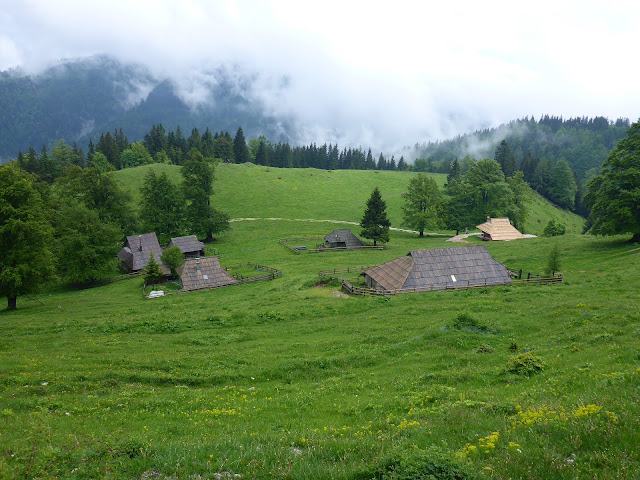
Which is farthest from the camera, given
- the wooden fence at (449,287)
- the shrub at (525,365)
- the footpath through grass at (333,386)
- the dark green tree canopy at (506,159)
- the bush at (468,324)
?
the dark green tree canopy at (506,159)

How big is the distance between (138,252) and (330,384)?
49.4 meters

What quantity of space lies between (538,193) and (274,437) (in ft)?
448

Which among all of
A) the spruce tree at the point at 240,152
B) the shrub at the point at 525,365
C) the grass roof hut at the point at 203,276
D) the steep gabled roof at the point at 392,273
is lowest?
the grass roof hut at the point at 203,276

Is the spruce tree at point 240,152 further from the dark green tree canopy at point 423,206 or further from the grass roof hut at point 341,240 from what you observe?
the grass roof hut at point 341,240

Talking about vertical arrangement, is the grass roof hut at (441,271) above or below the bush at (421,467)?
below

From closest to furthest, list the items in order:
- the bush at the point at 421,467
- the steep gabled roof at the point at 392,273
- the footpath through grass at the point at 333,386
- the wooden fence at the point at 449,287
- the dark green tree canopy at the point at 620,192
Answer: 1. the bush at the point at 421,467
2. the footpath through grass at the point at 333,386
3. the wooden fence at the point at 449,287
4. the steep gabled roof at the point at 392,273
5. the dark green tree canopy at the point at 620,192

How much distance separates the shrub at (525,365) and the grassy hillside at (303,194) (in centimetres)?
7407

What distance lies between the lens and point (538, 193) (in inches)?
4783

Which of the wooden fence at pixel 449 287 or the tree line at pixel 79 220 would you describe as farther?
the wooden fence at pixel 449 287

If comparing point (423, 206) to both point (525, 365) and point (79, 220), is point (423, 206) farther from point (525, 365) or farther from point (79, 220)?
point (525, 365)

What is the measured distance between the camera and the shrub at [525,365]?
46.3 ft

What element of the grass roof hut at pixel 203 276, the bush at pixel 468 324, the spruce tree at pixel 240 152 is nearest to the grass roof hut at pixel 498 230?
the grass roof hut at pixel 203 276

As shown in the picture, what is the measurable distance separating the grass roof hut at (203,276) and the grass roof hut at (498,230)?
51121 millimetres

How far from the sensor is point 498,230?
233 feet
